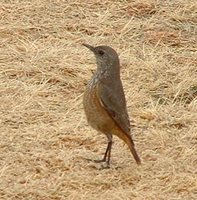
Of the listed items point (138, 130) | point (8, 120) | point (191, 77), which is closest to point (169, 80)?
point (191, 77)

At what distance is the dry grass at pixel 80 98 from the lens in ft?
21.6

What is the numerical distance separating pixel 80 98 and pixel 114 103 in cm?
136

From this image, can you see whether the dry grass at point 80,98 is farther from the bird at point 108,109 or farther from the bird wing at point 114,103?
the bird wing at point 114,103

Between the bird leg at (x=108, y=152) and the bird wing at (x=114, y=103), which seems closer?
the bird wing at (x=114, y=103)

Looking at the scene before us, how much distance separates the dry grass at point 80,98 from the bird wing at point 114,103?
40 centimetres

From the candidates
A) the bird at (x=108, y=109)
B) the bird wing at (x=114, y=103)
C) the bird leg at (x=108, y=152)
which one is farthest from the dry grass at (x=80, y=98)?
the bird wing at (x=114, y=103)

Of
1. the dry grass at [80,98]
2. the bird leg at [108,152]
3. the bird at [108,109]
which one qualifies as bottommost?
the dry grass at [80,98]

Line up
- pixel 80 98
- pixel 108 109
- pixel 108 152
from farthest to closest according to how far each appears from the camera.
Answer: pixel 80 98 → pixel 108 152 → pixel 108 109

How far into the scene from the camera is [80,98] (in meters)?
8.00

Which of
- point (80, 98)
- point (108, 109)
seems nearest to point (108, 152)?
point (108, 109)

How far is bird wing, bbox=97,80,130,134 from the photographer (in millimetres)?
6648

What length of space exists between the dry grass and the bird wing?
0.40 m

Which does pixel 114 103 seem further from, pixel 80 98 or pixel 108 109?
pixel 80 98

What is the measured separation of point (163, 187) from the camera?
6582mm
